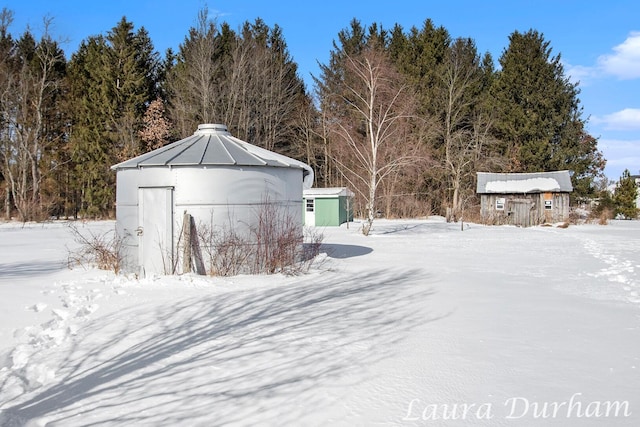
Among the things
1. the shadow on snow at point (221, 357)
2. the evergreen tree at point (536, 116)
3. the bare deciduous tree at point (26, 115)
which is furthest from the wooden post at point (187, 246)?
the evergreen tree at point (536, 116)

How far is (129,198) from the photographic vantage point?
399 inches

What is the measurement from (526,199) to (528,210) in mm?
691

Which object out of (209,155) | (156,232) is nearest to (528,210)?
(209,155)

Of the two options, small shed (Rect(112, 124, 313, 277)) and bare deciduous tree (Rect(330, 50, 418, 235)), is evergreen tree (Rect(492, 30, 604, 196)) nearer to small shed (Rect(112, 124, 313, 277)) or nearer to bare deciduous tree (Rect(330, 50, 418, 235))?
bare deciduous tree (Rect(330, 50, 418, 235))

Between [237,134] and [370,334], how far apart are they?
28.0 metres

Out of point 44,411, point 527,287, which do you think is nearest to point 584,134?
point 527,287

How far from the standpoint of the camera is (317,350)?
4.96m

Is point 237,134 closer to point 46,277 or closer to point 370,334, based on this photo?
point 46,277

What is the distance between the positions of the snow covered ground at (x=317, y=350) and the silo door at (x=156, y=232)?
75cm

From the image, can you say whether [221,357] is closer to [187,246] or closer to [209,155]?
[187,246]

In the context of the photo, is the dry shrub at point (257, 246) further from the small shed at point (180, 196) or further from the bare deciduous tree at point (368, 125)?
the bare deciduous tree at point (368, 125)

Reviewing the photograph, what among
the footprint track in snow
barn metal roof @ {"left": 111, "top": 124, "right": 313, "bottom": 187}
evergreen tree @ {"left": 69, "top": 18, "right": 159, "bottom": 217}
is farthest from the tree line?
barn metal roof @ {"left": 111, "top": 124, "right": 313, "bottom": 187}

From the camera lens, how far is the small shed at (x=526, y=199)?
29.0m

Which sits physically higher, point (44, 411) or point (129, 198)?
point (129, 198)
